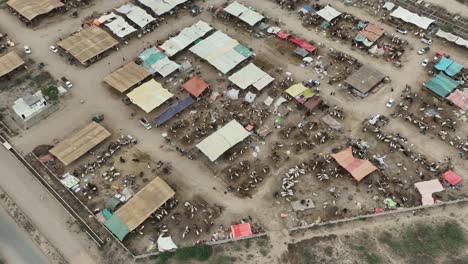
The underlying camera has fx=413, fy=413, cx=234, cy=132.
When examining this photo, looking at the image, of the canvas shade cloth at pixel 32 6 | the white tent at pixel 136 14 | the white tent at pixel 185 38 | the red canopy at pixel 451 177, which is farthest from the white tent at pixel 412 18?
the canvas shade cloth at pixel 32 6

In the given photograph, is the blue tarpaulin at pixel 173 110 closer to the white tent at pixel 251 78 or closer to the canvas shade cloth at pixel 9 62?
the white tent at pixel 251 78

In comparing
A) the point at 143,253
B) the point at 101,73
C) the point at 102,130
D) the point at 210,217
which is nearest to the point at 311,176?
the point at 210,217

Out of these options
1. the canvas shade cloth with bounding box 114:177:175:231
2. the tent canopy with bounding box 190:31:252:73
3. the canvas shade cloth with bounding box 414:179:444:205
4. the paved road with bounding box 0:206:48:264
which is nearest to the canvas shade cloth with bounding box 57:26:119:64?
the tent canopy with bounding box 190:31:252:73

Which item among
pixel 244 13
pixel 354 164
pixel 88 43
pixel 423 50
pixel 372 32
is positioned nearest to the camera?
pixel 354 164

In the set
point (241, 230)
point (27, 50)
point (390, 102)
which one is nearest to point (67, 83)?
point (27, 50)

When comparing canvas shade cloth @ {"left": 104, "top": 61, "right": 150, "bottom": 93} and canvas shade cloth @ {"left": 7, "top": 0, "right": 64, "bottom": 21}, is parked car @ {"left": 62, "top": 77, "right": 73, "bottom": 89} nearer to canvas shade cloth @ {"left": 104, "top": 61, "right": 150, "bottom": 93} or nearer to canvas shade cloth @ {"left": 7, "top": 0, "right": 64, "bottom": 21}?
canvas shade cloth @ {"left": 104, "top": 61, "right": 150, "bottom": 93}

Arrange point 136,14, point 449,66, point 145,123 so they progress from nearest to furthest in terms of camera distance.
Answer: point 145,123 → point 449,66 → point 136,14

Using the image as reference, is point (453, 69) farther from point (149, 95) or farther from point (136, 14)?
point (136, 14)
